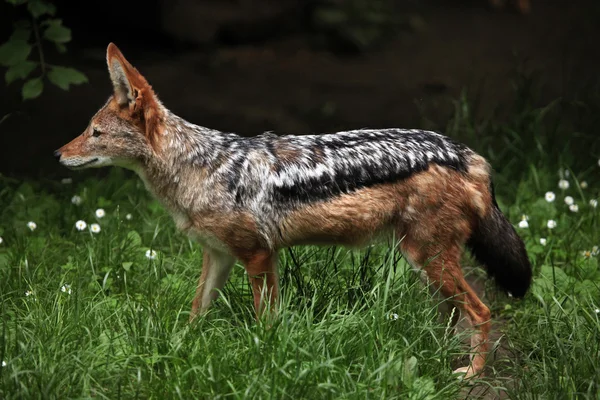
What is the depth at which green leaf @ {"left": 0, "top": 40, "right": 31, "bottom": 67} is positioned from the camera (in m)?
6.21

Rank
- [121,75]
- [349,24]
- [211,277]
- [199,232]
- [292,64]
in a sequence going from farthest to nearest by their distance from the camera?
[349,24]
[292,64]
[211,277]
[199,232]
[121,75]

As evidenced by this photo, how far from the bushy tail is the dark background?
2876 millimetres

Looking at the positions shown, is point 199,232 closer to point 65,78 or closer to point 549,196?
point 65,78

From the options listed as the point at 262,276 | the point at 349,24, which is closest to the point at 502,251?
the point at 262,276

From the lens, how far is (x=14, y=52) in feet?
20.5

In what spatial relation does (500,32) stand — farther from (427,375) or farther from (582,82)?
(427,375)

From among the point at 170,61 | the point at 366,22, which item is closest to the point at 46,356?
the point at 170,61

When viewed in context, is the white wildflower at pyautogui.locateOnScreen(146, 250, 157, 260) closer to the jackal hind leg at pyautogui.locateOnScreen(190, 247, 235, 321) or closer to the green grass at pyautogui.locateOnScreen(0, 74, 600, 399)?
the green grass at pyautogui.locateOnScreen(0, 74, 600, 399)

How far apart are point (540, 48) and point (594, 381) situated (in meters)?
7.86

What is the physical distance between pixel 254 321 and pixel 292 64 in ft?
22.5

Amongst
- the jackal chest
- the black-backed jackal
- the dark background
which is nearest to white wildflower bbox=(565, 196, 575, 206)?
the dark background

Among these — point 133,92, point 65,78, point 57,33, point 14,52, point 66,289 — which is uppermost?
point 133,92

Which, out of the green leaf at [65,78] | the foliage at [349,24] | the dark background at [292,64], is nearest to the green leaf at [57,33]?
the green leaf at [65,78]

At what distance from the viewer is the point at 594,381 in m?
4.17
